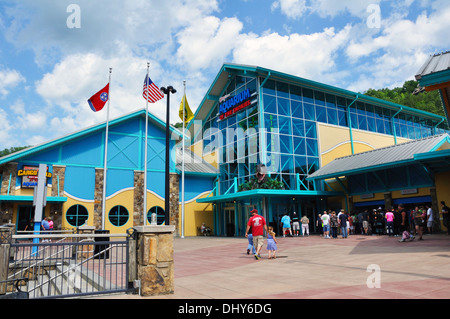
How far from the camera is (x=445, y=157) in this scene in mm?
19609

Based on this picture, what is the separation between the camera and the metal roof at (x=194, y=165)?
31.8 m

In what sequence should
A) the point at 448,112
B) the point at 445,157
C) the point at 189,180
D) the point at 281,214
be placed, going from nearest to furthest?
1. the point at 448,112
2. the point at 445,157
3. the point at 281,214
4. the point at 189,180

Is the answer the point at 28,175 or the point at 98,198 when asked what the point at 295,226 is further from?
the point at 28,175

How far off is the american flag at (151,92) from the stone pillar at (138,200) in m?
7.33

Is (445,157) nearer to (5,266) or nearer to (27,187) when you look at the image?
(5,266)

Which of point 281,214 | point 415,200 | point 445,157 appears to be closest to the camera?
point 445,157

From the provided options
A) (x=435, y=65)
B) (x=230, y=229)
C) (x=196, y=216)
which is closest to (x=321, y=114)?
(x=230, y=229)

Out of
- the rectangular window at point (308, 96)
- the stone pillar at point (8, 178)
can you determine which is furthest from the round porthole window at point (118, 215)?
the rectangular window at point (308, 96)

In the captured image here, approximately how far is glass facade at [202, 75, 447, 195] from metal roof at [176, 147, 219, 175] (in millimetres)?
1181

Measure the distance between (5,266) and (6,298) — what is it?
2.81m

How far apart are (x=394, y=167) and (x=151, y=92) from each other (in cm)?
1741

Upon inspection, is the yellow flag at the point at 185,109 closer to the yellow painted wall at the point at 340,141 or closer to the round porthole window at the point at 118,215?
the round porthole window at the point at 118,215
